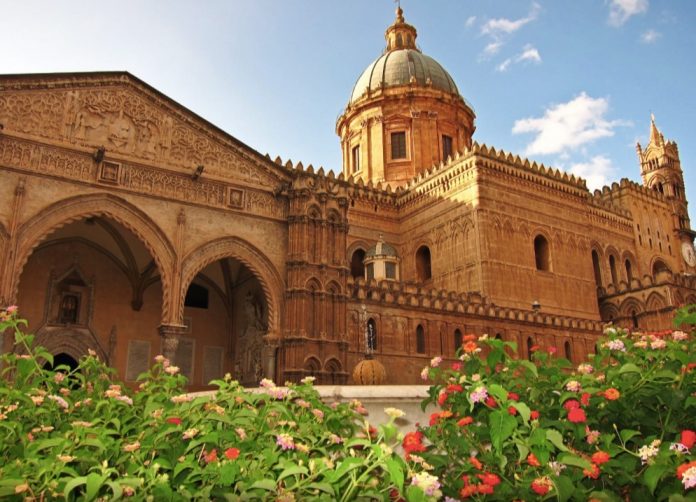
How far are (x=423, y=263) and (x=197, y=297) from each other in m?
15.1

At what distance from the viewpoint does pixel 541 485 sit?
367cm

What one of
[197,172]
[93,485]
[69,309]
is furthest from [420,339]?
[93,485]

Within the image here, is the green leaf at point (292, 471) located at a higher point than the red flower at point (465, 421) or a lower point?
lower

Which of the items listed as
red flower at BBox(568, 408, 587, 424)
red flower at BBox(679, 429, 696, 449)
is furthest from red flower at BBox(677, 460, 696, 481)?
red flower at BBox(568, 408, 587, 424)

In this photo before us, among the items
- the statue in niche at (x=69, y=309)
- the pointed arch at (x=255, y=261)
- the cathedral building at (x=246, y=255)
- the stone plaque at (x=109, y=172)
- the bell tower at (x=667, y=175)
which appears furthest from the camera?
the bell tower at (x=667, y=175)

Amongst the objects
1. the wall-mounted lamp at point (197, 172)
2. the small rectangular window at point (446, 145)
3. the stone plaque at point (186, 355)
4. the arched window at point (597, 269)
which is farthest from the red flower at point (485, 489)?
the small rectangular window at point (446, 145)

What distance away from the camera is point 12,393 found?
461cm

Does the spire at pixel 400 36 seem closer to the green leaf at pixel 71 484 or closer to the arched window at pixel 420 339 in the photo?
the arched window at pixel 420 339

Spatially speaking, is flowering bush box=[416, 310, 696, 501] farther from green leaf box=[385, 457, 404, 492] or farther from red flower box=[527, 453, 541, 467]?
green leaf box=[385, 457, 404, 492]

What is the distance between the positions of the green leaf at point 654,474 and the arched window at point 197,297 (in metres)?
21.1

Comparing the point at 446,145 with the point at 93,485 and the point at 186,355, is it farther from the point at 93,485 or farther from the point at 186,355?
the point at 93,485

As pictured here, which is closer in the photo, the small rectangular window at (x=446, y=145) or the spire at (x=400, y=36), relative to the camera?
the small rectangular window at (x=446, y=145)

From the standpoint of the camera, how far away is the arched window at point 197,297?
23344 mm

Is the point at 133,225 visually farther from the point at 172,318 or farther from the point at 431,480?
the point at 431,480
